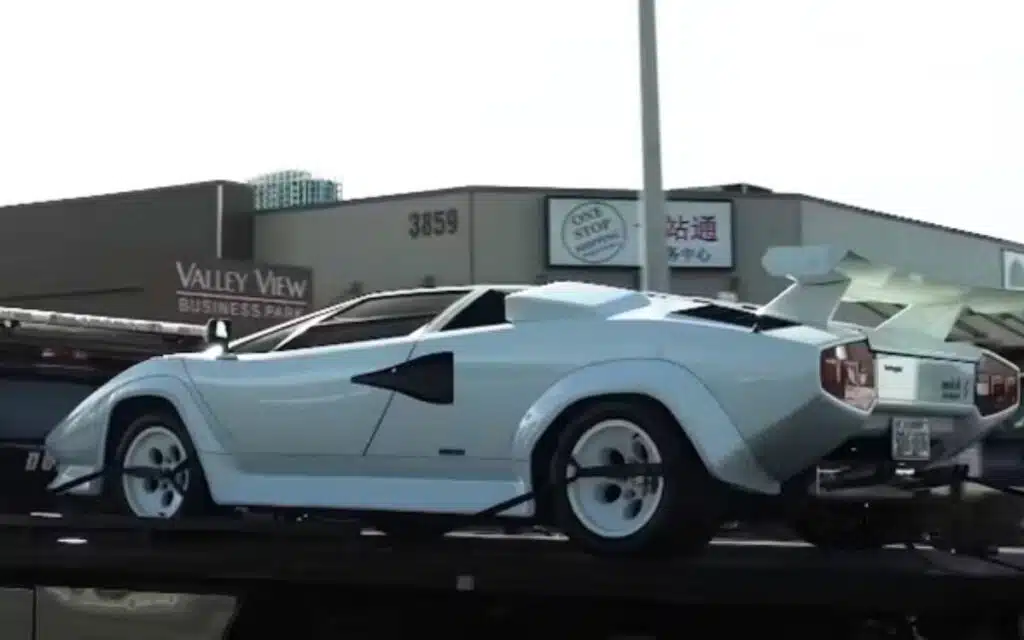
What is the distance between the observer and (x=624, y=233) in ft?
108

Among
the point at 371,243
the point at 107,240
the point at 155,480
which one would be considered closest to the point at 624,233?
the point at 371,243

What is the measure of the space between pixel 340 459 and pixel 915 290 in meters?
2.03

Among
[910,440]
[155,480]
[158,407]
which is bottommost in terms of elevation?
[155,480]

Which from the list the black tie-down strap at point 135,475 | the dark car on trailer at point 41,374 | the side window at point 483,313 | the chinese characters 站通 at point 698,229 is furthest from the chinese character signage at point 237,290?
the side window at point 483,313

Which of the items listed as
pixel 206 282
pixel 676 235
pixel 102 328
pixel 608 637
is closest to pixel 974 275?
pixel 676 235

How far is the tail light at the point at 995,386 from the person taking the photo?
486cm

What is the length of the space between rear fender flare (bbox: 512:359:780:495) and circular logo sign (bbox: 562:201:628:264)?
28325mm

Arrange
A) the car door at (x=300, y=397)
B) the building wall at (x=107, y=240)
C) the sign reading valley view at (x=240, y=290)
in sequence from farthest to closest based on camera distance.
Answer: the building wall at (x=107, y=240), the sign reading valley view at (x=240, y=290), the car door at (x=300, y=397)

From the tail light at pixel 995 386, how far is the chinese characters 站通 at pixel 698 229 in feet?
92.3

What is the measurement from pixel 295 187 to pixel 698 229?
47.4 feet

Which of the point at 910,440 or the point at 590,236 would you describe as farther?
the point at 590,236

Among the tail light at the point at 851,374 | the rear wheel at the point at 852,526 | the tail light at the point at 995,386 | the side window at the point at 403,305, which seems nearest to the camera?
the tail light at the point at 851,374

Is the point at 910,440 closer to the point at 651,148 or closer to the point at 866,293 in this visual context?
the point at 866,293

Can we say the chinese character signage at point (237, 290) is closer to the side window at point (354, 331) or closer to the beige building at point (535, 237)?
the beige building at point (535, 237)
